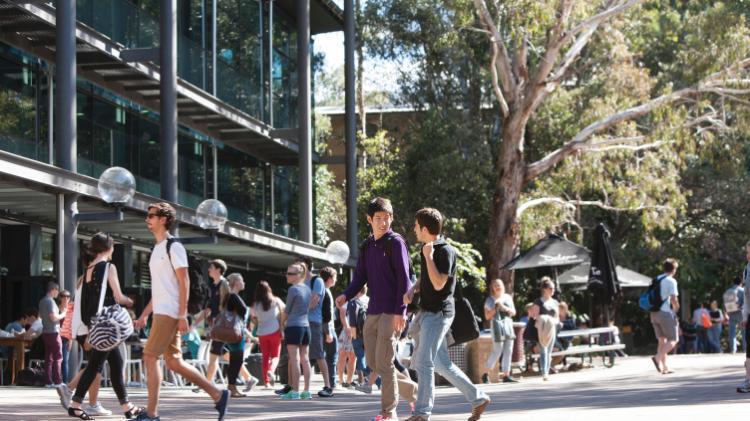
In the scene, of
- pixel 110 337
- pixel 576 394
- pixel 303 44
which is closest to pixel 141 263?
pixel 303 44

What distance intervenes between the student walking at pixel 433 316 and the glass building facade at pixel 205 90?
1192cm

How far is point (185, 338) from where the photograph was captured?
21.3 meters

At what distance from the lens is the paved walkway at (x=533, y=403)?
37.1ft

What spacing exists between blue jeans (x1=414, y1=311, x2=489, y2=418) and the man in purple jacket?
0.24m

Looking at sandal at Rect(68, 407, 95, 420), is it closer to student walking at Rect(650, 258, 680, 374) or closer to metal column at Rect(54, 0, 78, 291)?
Answer: metal column at Rect(54, 0, 78, 291)

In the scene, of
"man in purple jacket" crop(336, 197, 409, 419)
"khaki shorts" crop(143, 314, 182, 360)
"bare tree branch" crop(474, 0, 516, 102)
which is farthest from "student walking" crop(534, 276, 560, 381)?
"bare tree branch" crop(474, 0, 516, 102)

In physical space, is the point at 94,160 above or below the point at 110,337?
above

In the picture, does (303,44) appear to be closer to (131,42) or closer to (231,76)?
(231,76)

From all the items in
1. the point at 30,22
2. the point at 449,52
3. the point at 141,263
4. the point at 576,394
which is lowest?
the point at 576,394

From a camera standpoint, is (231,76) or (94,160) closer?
(94,160)

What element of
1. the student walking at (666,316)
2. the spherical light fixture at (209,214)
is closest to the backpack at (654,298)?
the student walking at (666,316)

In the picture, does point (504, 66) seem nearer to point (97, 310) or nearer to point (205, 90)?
point (205, 90)

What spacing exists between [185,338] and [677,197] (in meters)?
18.5

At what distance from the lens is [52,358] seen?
61.7ft
